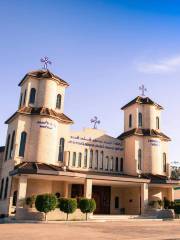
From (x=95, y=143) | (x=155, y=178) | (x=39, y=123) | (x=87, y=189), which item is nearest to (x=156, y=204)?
(x=155, y=178)

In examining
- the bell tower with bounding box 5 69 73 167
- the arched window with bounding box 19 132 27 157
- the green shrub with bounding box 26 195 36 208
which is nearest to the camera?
the green shrub with bounding box 26 195 36 208

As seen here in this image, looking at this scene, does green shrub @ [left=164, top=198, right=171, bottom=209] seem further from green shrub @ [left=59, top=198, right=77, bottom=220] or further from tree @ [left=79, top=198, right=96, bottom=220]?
green shrub @ [left=59, top=198, right=77, bottom=220]

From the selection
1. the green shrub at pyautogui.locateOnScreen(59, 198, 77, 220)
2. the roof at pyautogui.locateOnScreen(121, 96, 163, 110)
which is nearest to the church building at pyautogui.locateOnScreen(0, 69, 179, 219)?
the roof at pyautogui.locateOnScreen(121, 96, 163, 110)

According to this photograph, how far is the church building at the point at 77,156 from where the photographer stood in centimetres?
2815

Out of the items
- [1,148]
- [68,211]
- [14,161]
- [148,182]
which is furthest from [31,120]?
[148,182]

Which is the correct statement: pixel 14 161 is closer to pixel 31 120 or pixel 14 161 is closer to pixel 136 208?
pixel 31 120

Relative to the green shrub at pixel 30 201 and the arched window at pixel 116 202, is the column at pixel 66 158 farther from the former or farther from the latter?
the arched window at pixel 116 202

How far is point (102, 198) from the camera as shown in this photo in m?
34.4

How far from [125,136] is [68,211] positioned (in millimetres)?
15647

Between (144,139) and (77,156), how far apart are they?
9.23 metres

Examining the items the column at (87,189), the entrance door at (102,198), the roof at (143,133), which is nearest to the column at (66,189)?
the column at (87,189)

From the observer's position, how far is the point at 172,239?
12.7m

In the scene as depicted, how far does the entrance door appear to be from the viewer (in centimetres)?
3406

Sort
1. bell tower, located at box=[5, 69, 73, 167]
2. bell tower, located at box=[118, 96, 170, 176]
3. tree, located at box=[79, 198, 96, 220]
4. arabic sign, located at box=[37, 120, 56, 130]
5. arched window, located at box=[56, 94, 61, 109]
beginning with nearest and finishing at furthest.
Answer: tree, located at box=[79, 198, 96, 220] → bell tower, located at box=[5, 69, 73, 167] → arabic sign, located at box=[37, 120, 56, 130] → arched window, located at box=[56, 94, 61, 109] → bell tower, located at box=[118, 96, 170, 176]
